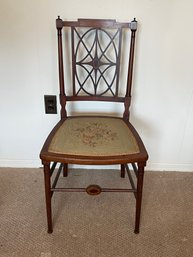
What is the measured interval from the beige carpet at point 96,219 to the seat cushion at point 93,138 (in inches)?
17.5

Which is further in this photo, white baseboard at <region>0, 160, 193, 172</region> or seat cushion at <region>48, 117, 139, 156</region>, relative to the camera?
white baseboard at <region>0, 160, 193, 172</region>

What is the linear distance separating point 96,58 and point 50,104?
414 mm

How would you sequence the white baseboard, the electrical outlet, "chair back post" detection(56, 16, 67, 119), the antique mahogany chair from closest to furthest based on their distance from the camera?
the antique mahogany chair → "chair back post" detection(56, 16, 67, 119) → the electrical outlet → the white baseboard

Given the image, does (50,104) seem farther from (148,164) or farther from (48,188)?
(148,164)

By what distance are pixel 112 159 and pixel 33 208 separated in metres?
0.61

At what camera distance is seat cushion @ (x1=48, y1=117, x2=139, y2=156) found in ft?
3.41

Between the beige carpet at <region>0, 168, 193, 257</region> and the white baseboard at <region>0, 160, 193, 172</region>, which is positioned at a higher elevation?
the white baseboard at <region>0, 160, 193, 172</region>

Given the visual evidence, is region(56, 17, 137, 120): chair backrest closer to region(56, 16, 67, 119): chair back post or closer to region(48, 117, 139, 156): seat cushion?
region(56, 16, 67, 119): chair back post

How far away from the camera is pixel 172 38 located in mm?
1321

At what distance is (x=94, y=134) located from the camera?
116cm

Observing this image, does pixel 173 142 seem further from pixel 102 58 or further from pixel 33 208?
pixel 33 208

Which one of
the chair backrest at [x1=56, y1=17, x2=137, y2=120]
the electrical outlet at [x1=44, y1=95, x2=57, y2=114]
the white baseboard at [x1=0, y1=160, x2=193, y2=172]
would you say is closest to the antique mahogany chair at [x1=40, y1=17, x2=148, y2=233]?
the chair backrest at [x1=56, y1=17, x2=137, y2=120]

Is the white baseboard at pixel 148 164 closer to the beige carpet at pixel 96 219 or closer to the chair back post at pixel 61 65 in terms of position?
the beige carpet at pixel 96 219

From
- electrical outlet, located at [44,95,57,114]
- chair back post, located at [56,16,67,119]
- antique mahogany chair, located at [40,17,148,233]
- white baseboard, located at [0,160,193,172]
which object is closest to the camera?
antique mahogany chair, located at [40,17,148,233]
